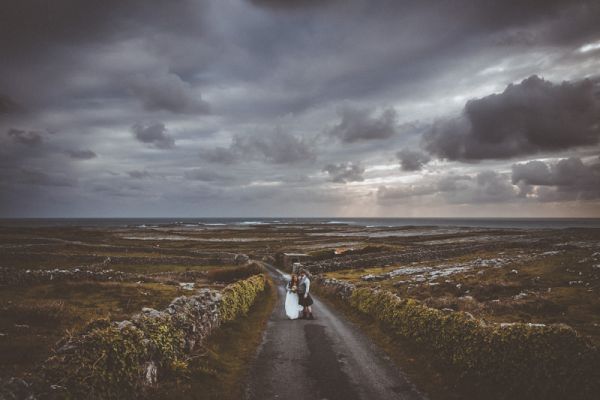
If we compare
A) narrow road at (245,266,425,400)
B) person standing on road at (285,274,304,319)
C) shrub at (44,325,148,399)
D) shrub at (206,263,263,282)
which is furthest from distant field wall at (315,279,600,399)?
shrub at (206,263,263,282)

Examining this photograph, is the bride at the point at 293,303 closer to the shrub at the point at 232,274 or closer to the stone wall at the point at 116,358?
the stone wall at the point at 116,358

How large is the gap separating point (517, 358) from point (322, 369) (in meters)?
5.77

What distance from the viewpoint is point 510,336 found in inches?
378

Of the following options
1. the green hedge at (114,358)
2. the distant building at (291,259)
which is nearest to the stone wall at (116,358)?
the green hedge at (114,358)

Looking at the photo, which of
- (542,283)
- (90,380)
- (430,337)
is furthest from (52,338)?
(542,283)

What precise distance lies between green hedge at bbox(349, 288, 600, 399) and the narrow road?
1.86 m

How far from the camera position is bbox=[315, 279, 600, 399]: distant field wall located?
804 cm

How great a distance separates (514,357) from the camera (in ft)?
30.1

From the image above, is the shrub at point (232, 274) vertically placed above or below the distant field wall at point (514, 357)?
below

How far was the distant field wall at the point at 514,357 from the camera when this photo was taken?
8039mm

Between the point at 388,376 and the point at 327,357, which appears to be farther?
the point at 327,357

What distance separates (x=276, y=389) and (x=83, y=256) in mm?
60225

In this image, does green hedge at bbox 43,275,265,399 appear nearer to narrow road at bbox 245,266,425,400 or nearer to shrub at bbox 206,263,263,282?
narrow road at bbox 245,266,425,400

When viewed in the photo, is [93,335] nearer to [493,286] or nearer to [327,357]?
[327,357]
